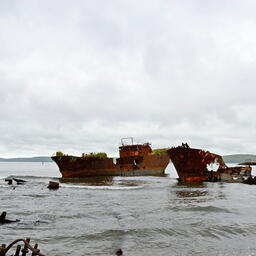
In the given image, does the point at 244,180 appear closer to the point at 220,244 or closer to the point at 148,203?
the point at 148,203

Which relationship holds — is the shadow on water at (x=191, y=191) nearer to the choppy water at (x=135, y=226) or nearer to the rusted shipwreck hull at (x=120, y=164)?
the choppy water at (x=135, y=226)

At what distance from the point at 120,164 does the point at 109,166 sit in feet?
13.2

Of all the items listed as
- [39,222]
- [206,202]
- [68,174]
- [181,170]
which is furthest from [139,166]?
[39,222]

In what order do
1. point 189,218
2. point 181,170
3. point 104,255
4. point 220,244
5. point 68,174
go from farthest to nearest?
point 68,174 < point 181,170 < point 189,218 < point 220,244 < point 104,255

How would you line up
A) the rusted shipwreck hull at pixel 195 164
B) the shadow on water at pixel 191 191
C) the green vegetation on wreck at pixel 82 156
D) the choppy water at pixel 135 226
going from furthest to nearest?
1. the green vegetation on wreck at pixel 82 156
2. the rusted shipwreck hull at pixel 195 164
3. the shadow on water at pixel 191 191
4. the choppy water at pixel 135 226

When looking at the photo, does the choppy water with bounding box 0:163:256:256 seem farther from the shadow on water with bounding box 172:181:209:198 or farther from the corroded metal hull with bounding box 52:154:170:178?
the corroded metal hull with bounding box 52:154:170:178

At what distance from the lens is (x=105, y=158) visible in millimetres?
48469

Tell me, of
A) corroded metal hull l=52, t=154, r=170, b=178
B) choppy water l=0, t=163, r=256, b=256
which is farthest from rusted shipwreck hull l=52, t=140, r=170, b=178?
choppy water l=0, t=163, r=256, b=256

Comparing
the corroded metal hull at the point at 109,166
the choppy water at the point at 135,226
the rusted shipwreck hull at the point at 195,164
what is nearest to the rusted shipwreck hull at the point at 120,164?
the corroded metal hull at the point at 109,166

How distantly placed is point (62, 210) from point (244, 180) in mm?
26036

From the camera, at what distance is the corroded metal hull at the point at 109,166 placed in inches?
1812

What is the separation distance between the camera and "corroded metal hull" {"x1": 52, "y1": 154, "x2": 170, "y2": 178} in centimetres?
4603

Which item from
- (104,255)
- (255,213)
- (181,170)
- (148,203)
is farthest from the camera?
(181,170)

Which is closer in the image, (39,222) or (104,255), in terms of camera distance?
(104,255)
